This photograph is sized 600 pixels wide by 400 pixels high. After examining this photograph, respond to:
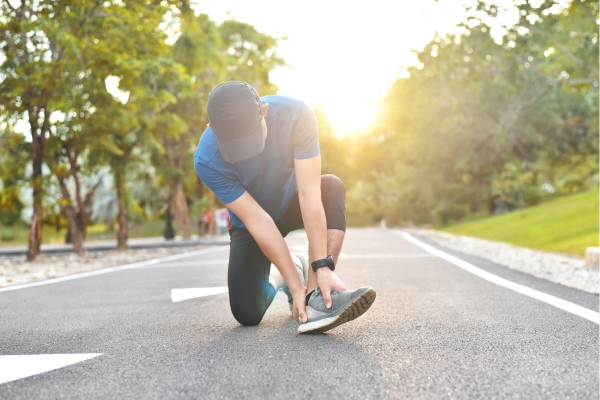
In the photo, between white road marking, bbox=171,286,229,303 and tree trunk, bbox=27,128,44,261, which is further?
tree trunk, bbox=27,128,44,261

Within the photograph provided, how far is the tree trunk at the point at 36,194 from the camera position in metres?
11.2

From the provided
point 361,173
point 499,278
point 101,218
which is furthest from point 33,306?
point 361,173

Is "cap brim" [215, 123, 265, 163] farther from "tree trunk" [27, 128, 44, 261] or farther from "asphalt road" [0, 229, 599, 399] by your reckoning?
"tree trunk" [27, 128, 44, 261]

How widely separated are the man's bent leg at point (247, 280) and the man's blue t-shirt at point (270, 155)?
0.40 metres

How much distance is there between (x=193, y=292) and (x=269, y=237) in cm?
235

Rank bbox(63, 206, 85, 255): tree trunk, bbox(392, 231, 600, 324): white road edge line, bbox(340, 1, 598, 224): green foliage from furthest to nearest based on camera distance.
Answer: bbox(340, 1, 598, 224): green foliage
bbox(63, 206, 85, 255): tree trunk
bbox(392, 231, 600, 324): white road edge line

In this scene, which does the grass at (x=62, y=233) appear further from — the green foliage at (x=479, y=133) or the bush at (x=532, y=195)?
the bush at (x=532, y=195)

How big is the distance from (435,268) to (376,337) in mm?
4351

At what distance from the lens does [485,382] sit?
223 cm

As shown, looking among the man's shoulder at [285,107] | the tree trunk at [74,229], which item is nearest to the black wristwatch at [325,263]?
the man's shoulder at [285,107]

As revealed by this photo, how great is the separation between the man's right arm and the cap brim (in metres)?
0.37

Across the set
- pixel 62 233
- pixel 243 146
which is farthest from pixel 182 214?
pixel 62 233

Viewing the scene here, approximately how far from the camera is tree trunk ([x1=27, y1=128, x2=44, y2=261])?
11156mm

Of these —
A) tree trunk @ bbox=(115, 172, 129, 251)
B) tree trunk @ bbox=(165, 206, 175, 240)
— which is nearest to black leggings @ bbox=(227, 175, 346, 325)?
tree trunk @ bbox=(115, 172, 129, 251)
